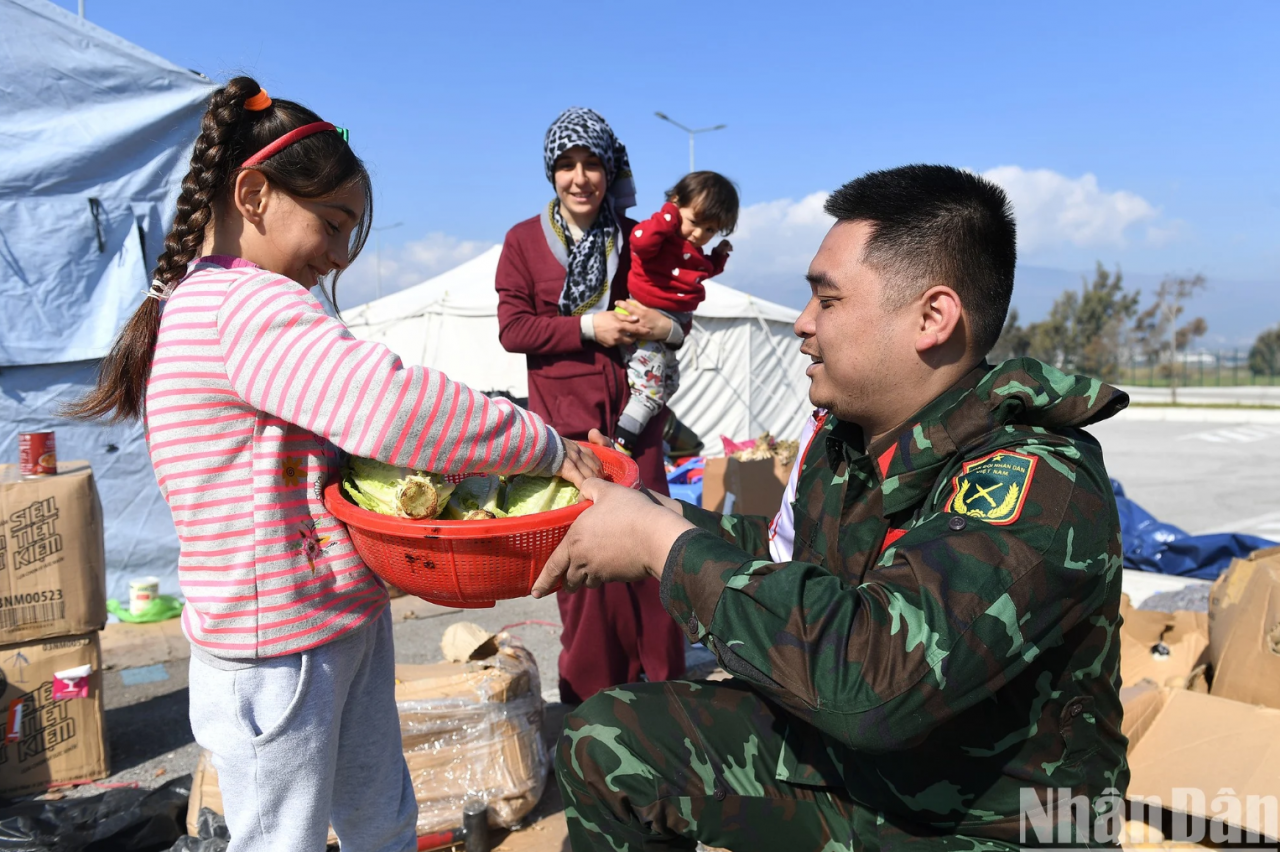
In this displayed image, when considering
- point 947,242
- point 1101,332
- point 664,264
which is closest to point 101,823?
point 664,264

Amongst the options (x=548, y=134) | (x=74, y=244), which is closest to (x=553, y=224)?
(x=548, y=134)

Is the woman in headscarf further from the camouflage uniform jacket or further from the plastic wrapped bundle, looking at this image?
the camouflage uniform jacket

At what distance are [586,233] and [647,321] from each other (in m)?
0.51

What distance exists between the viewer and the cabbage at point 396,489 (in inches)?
66.6

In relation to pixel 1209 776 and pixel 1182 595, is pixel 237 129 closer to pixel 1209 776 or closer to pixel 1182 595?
pixel 1209 776

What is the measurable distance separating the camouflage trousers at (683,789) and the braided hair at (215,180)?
4.18 ft

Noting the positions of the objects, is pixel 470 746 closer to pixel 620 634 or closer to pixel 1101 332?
pixel 620 634

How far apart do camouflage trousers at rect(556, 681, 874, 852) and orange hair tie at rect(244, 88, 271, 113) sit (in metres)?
1.57

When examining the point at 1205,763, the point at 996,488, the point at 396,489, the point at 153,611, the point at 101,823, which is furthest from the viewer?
the point at 153,611

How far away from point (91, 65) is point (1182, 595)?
7575mm

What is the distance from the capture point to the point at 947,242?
71.2 inches

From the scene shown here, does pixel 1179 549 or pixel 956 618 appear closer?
pixel 956 618

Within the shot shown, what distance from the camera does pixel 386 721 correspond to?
2.13m

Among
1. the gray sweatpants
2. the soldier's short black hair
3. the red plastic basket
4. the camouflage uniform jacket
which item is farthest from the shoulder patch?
the gray sweatpants
